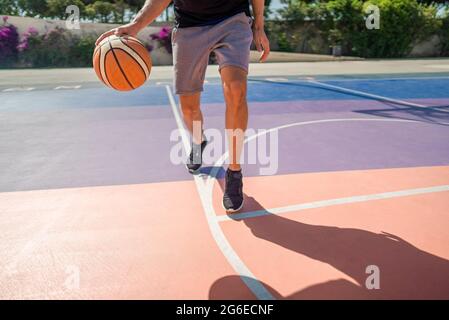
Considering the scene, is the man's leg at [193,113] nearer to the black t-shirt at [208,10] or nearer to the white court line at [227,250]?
the white court line at [227,250]

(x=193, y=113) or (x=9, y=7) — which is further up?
(x=9, y=7)

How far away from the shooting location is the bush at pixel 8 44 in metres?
21.1

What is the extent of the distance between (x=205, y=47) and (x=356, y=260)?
196 centimetres

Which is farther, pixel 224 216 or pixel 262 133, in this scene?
pixel 262 133

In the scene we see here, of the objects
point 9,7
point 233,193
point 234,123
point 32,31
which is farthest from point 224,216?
point 9,7

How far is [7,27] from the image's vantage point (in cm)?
2123

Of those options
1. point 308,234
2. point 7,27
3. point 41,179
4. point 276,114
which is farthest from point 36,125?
point 7,27

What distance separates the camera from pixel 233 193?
300 cm

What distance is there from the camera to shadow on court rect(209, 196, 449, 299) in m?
1.99

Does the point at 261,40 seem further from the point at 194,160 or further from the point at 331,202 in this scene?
the point at 331,202

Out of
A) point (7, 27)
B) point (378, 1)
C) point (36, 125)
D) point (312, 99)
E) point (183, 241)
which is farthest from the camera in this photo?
point (378, 1)

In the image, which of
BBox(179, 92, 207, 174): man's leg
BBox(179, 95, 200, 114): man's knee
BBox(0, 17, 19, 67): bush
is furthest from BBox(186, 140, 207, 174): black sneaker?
BBox(0, 17, 19, 67): bush
